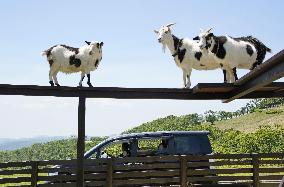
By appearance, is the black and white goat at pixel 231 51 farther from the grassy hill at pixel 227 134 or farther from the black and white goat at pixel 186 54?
the grassy hill at pixel 227 134

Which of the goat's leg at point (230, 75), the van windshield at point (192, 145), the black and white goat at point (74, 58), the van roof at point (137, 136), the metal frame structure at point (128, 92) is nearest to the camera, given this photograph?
the metal frame structure at point (128, 92)

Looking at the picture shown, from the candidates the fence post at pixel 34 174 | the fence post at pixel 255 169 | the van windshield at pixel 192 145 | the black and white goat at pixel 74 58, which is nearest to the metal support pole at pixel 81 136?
the black and white goat at pixel 74 58

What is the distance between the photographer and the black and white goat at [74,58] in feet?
33.6

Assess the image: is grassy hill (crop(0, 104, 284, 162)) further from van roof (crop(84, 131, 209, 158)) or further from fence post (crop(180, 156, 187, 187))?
fence post (crop(180, 156, 187, 187))

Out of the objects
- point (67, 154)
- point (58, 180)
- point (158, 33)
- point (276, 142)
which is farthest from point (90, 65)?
point (67, 154)

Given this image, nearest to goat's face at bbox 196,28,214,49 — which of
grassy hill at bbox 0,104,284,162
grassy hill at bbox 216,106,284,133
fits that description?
grassy hill at bbox 0,104,284,162

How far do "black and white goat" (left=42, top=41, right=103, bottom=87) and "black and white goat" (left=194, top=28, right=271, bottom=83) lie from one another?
255cm

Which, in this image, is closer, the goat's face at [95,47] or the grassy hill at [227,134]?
the goat's face at [95,47]

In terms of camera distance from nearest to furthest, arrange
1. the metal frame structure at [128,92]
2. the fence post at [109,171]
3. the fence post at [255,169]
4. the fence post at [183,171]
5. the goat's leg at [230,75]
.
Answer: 1. the metal frame structure at [128,92]
2. the goat's leg at [230,75]
3. the fence post at [109,171]
4. the fence post at [183,171]
5. the fence post at [255,169]

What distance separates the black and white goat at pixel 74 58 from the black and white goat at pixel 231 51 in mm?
2546

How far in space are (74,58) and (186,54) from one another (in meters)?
2.81

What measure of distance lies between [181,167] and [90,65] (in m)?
3.52

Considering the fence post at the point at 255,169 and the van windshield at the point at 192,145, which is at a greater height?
the van windshield at the point at 192,145

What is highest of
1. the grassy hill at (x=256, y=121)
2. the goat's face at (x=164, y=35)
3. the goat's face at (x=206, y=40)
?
the grassy hill at (x=256, y=121)
